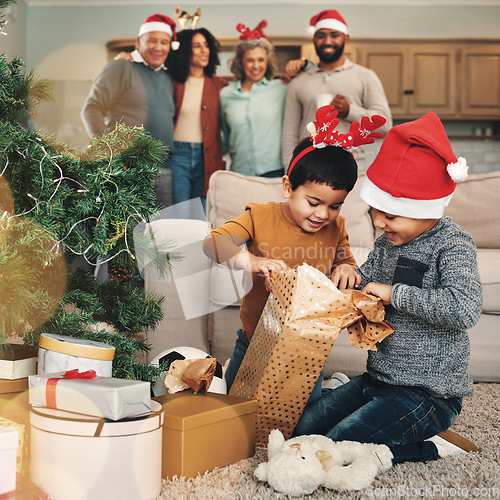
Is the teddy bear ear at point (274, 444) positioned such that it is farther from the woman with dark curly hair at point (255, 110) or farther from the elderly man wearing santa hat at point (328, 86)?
the woman with dark curly hair at point (255, 110)

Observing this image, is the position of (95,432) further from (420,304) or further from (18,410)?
(420,304)

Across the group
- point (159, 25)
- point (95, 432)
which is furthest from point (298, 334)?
point (159, 25)

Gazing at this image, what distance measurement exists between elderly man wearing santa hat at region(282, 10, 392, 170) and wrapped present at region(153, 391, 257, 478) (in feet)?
6.52

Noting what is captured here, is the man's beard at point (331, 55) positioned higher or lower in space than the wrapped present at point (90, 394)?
higher

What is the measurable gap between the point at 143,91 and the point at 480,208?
1.77m

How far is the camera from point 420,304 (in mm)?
1155

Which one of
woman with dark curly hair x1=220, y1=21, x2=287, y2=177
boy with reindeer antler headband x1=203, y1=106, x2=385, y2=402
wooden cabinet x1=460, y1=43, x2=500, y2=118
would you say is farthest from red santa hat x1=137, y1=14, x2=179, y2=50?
wooden cabinet x1=460, y1=43, x2=500, y2=118

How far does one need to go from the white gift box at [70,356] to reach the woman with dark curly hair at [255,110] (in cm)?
219

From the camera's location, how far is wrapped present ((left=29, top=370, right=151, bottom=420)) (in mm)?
893

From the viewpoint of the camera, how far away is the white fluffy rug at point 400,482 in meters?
0.98

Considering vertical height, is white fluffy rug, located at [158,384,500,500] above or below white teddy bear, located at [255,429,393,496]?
below

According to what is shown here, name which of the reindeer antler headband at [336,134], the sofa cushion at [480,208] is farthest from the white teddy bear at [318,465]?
the sofa cushion at [480,208]

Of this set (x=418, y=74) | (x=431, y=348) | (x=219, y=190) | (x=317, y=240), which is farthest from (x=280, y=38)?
(x=431, y=348)

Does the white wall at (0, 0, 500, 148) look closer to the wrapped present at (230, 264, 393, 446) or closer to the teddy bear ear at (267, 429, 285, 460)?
the wrapped present at (230, 264, 393, 446)
